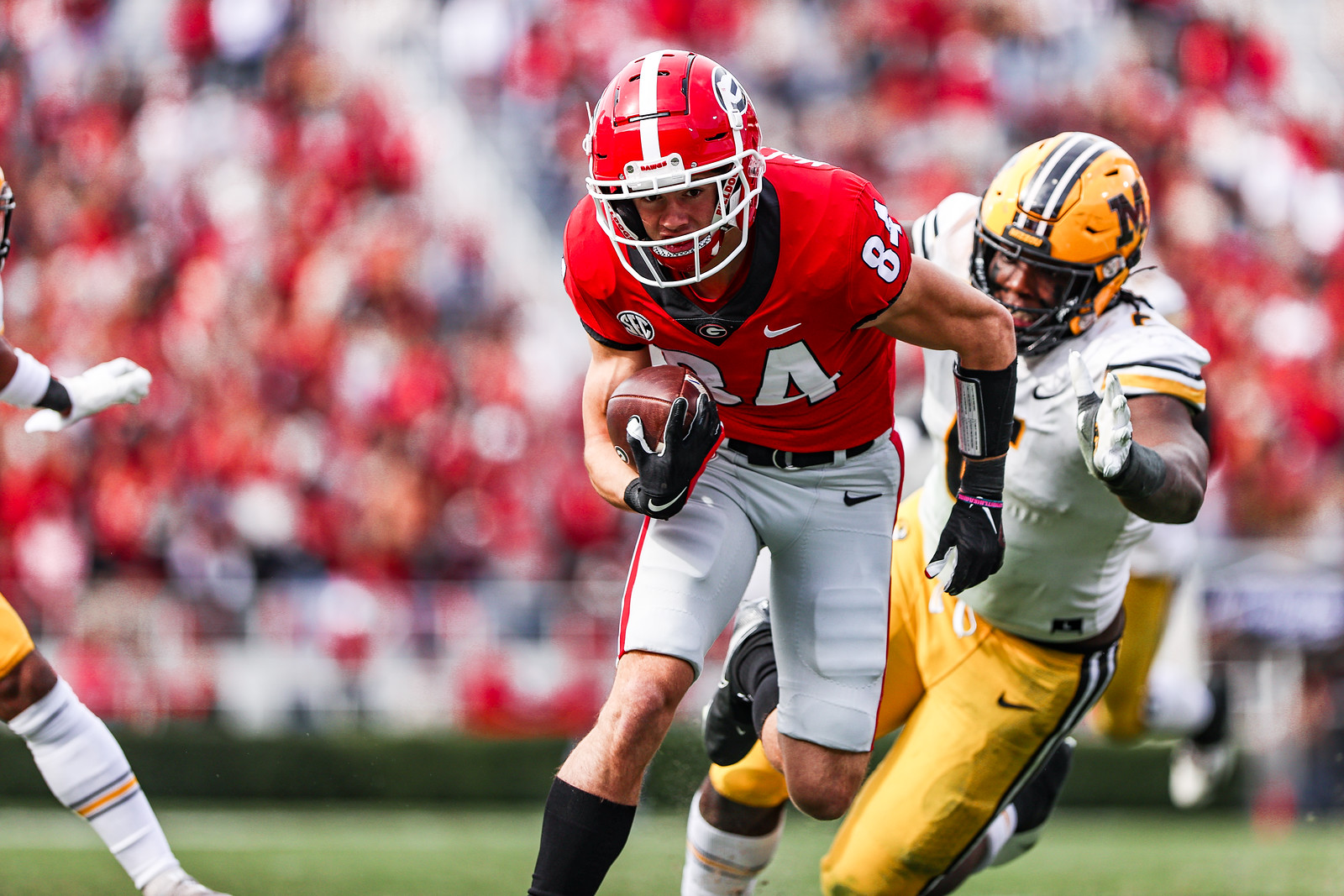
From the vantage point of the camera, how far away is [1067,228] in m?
4.28

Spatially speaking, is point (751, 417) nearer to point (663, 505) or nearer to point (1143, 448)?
point (663, 505)

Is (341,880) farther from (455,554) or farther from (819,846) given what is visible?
(455,554)

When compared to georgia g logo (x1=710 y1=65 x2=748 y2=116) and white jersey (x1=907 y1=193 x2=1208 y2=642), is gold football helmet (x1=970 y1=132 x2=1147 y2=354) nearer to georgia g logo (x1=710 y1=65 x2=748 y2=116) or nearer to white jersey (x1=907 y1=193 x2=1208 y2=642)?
white jersey (x1=907 y1=193 x2=1208 y2=642)

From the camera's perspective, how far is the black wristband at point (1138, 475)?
3801 millimetres

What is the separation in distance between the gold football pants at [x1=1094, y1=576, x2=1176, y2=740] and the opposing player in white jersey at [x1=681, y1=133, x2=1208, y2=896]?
0.95 metres

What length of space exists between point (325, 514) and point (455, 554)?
0.79 m

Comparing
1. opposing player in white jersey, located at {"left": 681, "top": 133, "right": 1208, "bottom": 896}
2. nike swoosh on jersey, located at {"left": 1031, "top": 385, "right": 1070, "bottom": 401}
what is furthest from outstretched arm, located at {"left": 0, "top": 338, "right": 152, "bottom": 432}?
nike swoosh on jersey, located at {"left": 1031, "top": 385, "right": 1070, "bottom": 401}

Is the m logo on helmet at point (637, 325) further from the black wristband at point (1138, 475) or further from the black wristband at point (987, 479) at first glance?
the black wristband at point (1138, 475)

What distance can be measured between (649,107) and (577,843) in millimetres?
1618

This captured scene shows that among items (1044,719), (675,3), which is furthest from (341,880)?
(675,3)

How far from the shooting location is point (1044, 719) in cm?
458

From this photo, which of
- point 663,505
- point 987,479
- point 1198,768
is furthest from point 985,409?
point 1198,768

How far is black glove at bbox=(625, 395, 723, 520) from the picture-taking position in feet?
11.9

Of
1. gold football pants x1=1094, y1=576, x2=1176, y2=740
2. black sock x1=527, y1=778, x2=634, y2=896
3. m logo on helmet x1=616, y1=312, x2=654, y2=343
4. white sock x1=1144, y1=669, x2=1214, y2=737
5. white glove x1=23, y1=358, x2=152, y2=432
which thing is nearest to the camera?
black sock x1=527, y1=778, x2=634, y2=896
